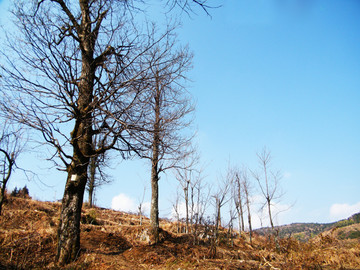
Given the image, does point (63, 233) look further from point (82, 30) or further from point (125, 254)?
point (82, 30)

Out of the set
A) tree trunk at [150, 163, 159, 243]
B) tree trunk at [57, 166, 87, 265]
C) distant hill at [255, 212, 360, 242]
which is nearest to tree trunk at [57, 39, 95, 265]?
tree trunk at [57, 166, 87, 265]

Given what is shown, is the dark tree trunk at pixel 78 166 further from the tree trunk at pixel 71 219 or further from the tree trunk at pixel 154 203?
the tree trunk at pixel 154 203

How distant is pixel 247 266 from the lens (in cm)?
459

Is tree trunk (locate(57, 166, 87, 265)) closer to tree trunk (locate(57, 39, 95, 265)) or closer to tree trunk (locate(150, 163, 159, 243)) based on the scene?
tree trunk (locate(57, 39, 95, 265))

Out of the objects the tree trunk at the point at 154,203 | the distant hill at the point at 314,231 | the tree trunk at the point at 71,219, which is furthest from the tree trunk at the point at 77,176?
the distant hill at the point at 314,231

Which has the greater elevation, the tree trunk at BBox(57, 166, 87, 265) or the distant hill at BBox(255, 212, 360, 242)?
the tree trunk at BBox(57, 166, 87, 265)

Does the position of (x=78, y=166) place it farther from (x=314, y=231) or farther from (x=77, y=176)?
(x=314, y=231)

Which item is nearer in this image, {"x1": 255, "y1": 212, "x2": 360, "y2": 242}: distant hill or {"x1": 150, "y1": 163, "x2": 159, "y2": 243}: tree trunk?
{"x1": 150, "y1": 163, "x2": 159, "y2": 243}: tree trunk

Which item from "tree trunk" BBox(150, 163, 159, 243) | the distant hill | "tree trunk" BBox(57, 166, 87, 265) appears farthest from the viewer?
the distant hill

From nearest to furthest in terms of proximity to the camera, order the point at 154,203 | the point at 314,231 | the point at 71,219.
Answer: the point at 71,219 < the point at 154,203 < the point at 314,231

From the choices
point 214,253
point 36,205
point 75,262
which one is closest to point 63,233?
point 75,262

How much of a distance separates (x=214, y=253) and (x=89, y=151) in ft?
14.3

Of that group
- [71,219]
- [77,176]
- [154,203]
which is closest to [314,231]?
[154,203]

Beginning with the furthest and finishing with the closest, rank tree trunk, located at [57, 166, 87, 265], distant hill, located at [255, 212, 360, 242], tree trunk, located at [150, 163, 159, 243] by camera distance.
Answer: distant hill, located at [255, 212, 360, 242]
tree trunk, located at [150, 163, 159, 243]
tree trunk, located at [57, 166, 87, 265]
